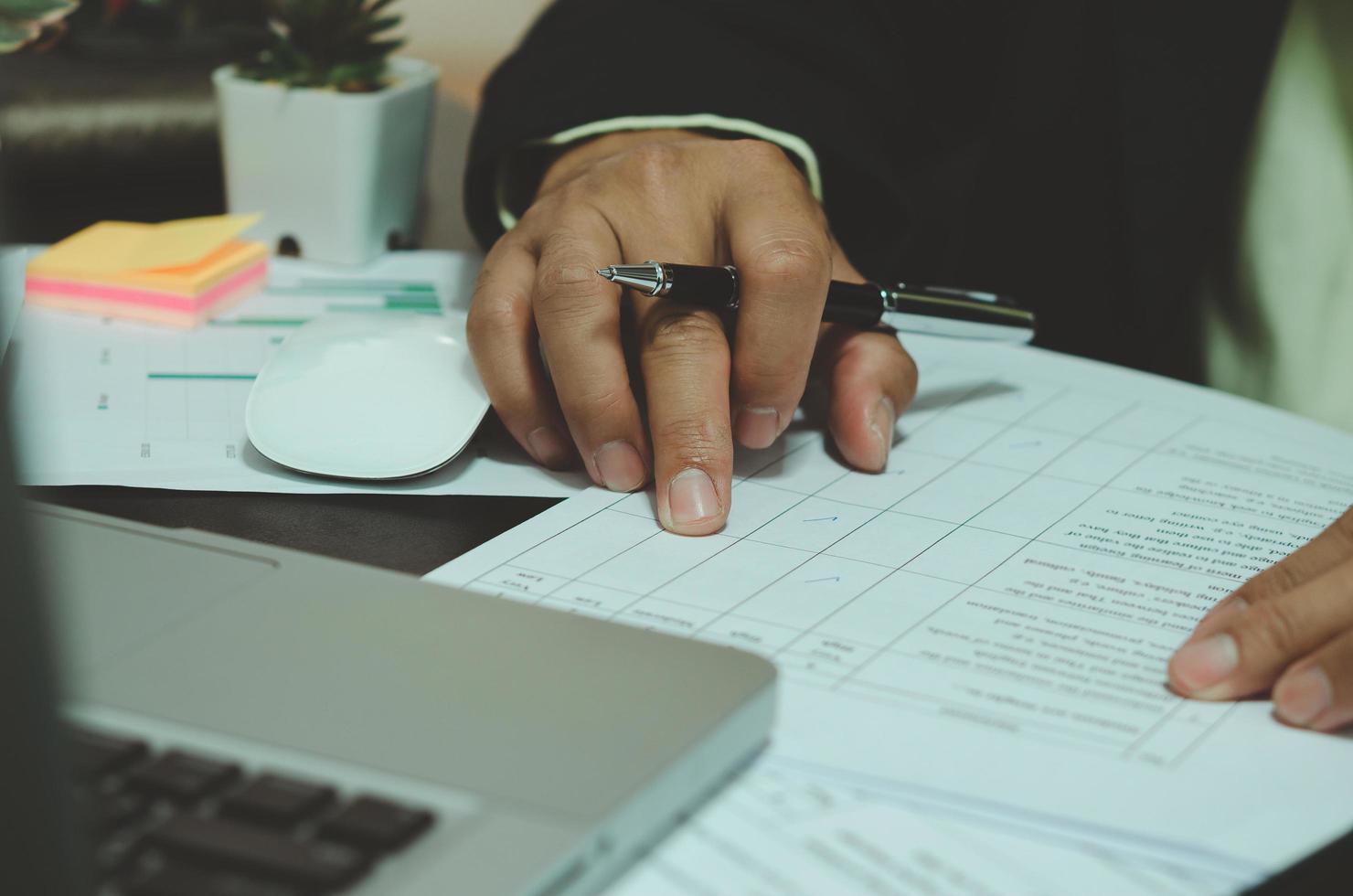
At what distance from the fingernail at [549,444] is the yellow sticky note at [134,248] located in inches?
12.0

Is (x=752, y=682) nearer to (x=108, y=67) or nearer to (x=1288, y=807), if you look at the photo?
(x=1288, y=807)

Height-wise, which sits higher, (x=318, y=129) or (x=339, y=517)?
(x=318, y=129)

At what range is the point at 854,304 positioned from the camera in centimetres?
61

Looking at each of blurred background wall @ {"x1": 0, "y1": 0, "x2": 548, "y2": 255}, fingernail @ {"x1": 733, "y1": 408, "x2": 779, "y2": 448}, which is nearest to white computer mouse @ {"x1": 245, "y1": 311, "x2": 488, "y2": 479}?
fingernail @ {"x1": 733, "y1": 408, "x2": 779, "y2": 448}

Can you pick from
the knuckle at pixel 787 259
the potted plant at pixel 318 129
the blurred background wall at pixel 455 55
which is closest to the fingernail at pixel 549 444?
the knuckle at pixel 787 259

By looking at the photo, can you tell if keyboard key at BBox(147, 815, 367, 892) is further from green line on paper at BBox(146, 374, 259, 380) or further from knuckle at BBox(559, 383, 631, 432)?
green line on paper at BBox(146, 374, 259, 380)

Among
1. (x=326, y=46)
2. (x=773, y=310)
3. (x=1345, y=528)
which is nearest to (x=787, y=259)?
(x=773, y=310)

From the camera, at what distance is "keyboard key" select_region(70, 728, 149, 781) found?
0.26 metres

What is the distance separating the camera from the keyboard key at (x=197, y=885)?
0.23 m

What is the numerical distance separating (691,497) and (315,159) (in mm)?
481

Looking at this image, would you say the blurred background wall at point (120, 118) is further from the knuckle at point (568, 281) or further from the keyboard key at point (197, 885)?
the keyboard key at point (197, 885)

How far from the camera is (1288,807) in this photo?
0.34 metres

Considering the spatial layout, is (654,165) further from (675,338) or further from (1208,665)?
(1208,665)

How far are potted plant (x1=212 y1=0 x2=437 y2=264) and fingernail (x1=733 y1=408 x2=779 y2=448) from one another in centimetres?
40
